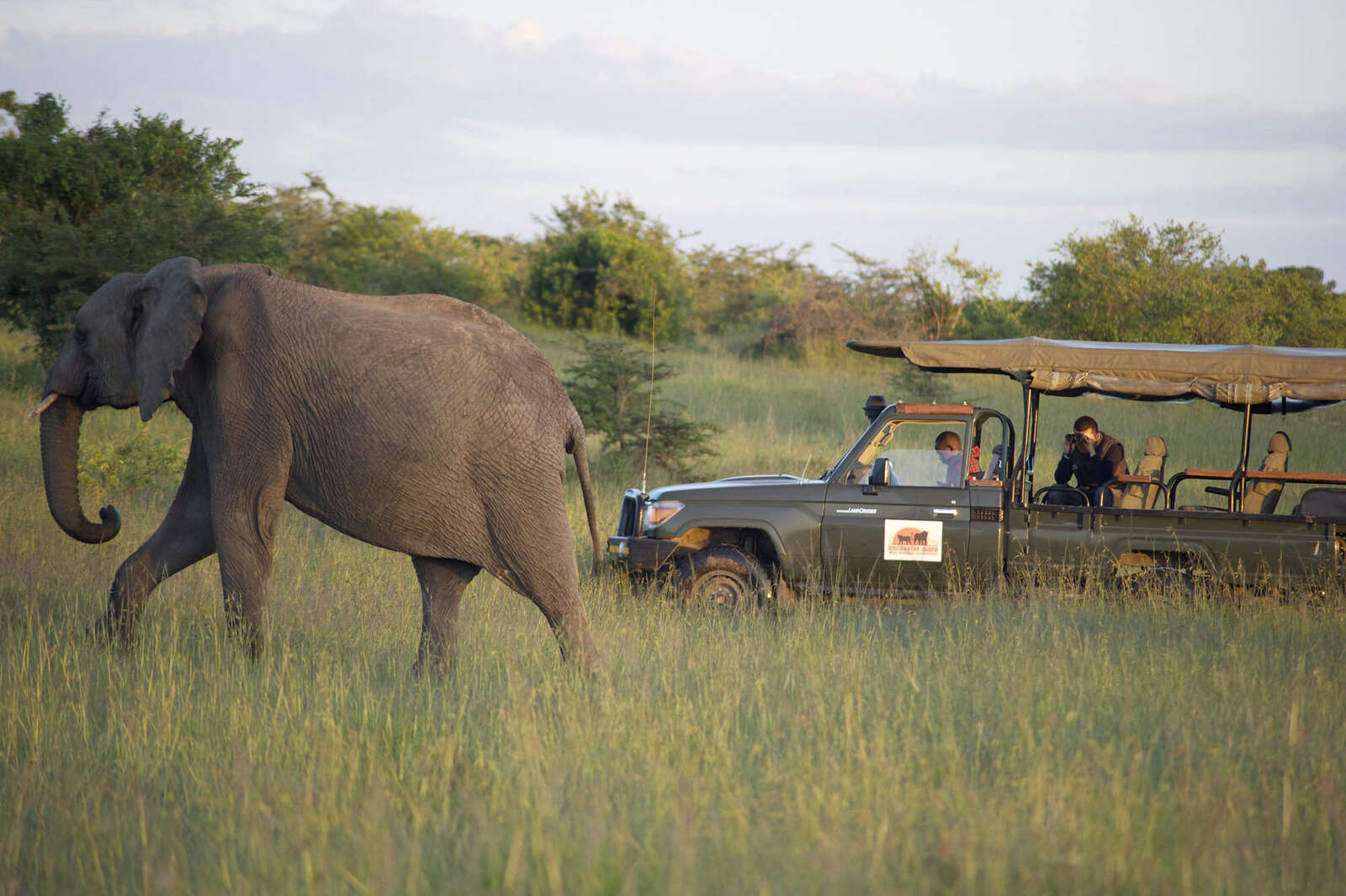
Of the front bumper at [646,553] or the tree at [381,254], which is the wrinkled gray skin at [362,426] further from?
the tree at [381,254]

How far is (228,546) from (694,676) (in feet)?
8.36

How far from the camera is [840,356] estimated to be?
28.7m

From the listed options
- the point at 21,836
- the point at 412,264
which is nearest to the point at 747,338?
the point at 412,264

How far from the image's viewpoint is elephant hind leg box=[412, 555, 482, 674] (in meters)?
6.36

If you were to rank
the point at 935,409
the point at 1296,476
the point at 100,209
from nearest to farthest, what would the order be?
the point at 1296,476
the point at 935,409
the point at 100,209

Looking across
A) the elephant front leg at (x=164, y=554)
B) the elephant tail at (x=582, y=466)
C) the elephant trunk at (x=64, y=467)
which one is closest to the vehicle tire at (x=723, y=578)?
the elephant tail at (x=582, y=466)

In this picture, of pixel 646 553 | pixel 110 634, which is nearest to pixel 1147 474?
pixel 646 553

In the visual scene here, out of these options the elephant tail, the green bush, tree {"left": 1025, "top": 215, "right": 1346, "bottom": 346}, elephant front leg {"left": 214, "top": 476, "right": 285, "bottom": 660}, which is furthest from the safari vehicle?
tree {"left": 1025, "top": 215, "right": 1346, "bottom": 346}

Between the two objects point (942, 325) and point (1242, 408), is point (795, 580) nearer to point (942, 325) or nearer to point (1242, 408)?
point (1242, 408)

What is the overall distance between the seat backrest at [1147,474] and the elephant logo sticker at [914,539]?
5.15 ft

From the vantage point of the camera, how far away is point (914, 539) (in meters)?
8.25

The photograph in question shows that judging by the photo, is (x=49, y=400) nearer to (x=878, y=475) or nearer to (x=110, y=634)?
(x=110, y=634)

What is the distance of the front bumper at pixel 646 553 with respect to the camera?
8.41 m

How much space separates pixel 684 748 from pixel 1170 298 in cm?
2473
